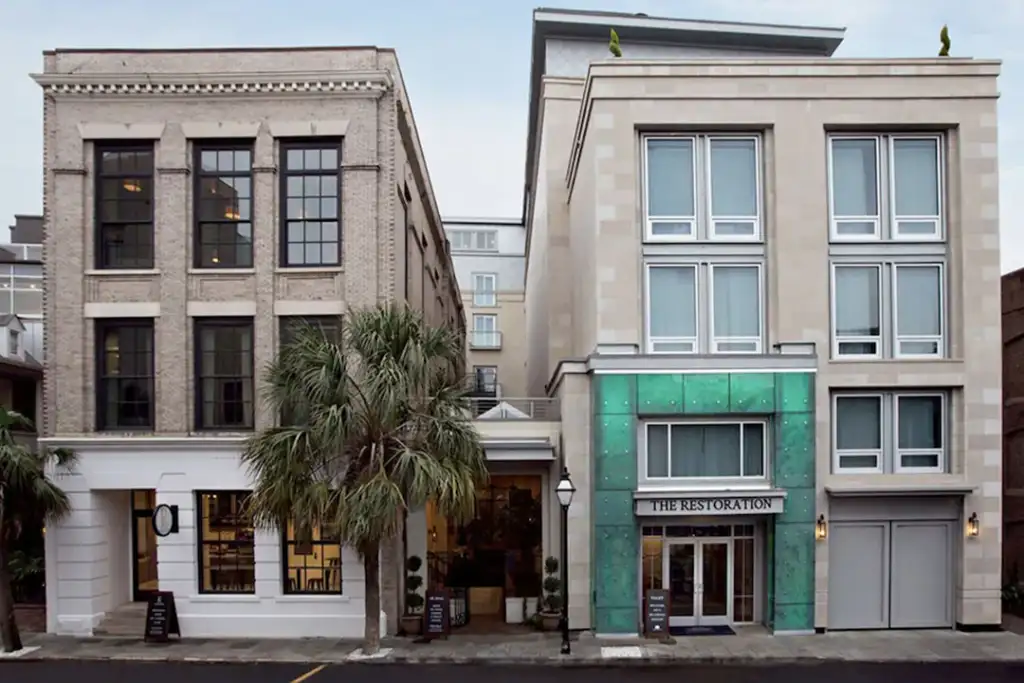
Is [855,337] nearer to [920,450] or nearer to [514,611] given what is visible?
[920,450]

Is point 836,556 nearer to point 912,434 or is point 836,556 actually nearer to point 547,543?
point 912,434

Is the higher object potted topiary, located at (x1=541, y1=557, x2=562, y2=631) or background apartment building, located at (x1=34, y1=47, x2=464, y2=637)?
background apartment building, located at (x1=34, y1=47, x2=464, y2=637)

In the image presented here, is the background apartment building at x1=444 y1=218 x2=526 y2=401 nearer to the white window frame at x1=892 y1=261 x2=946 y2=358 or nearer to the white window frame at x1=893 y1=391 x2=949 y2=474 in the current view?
the white window frame at x1=893 y1=391 x2=949 y2=474

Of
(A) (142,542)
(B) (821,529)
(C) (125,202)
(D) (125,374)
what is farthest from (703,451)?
(C) (125,202)

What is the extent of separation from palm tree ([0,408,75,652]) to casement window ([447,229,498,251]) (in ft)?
132

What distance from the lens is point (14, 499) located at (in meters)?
16.0

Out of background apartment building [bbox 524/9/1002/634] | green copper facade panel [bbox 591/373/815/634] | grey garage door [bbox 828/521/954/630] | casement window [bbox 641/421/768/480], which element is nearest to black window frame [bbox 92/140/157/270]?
background apartment building [bbox 524/9/1002/634]

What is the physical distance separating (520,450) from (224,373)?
719 cm

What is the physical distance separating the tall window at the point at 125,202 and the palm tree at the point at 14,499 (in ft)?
14.3

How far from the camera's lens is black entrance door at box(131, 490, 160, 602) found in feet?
62.3

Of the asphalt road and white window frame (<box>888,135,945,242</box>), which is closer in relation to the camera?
the asphalt road

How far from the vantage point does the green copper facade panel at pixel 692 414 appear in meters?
17.2

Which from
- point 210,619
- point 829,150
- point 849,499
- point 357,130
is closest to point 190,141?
point 357,130

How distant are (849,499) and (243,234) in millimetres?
15314
